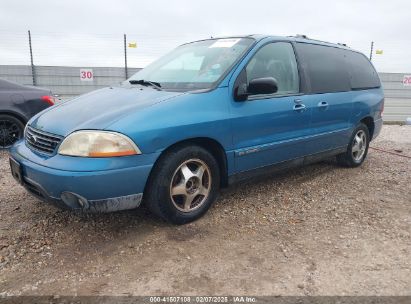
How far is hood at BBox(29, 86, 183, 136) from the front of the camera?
3.07 m

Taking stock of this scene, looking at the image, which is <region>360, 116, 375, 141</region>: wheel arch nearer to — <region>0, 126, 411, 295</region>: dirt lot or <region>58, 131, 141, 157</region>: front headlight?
<region>0, 126, 411, 295</region>: dirt lot

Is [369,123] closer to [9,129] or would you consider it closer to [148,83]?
[148,83]

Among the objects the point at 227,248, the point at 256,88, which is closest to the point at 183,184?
the point at 227,248

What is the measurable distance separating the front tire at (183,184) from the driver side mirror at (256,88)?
64cm

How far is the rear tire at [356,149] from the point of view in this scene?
18.1ft

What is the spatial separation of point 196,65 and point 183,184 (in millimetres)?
1344

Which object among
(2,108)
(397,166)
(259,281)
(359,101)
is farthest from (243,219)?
(2,108)

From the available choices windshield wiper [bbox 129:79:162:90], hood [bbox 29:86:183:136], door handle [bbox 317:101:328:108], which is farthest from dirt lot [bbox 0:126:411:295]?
windshield wiper [bbox 129:79:162:90]

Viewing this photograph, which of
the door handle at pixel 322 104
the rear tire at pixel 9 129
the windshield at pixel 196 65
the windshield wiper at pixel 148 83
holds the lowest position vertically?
the rear tire at pixel 9 129

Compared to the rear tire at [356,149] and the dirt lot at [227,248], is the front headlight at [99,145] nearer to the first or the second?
the dirt lot at [227,248]

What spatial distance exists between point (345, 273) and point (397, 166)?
364cm

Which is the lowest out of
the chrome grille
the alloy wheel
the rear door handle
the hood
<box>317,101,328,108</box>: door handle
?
the alloy wheel

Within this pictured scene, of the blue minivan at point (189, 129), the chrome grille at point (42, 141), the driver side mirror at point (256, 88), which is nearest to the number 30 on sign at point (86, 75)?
the blue minivan at point (189, 129)

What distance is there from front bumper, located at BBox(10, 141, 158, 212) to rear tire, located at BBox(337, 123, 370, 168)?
3.41 m
